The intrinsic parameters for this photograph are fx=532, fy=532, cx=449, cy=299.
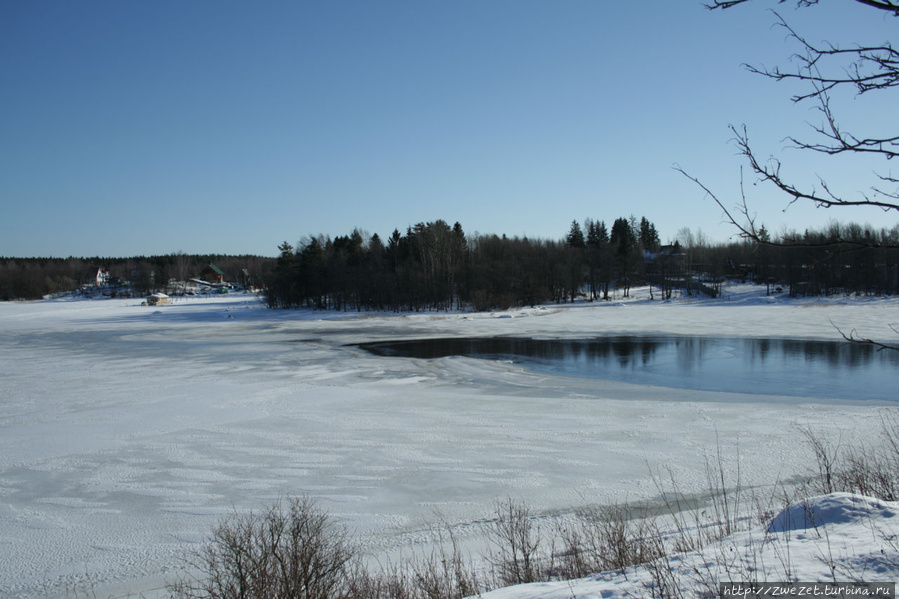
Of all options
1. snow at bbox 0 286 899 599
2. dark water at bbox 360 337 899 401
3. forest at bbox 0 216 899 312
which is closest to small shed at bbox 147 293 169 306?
forest at bbox 0 216 899 312

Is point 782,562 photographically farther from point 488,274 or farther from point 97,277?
point 97,277

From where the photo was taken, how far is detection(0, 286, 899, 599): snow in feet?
22.0

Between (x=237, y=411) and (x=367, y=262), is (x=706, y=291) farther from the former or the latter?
(x=237, y=411)

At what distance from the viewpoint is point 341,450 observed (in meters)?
10.3

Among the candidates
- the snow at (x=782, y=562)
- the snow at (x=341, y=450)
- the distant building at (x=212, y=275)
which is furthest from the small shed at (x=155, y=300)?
the snow at (x=782, y=562)

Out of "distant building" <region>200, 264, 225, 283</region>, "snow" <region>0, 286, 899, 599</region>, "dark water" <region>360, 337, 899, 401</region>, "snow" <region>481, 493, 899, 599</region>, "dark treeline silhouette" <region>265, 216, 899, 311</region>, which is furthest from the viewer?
"distant building" <region>200, 264, 225, 283</region>

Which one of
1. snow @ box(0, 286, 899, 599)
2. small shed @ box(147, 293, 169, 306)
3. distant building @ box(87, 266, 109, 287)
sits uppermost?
distant building @ box(87, 266, 109, 287)

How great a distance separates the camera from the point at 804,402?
13.9 meters

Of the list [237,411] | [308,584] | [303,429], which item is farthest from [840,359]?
[308,584]

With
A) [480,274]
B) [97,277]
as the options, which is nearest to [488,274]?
[480,274]

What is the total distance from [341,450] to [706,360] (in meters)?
16.9

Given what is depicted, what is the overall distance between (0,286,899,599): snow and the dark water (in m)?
1.71

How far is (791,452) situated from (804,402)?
5151mm

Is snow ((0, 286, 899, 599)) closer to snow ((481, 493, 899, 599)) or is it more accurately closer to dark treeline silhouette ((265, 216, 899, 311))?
snow ((481, 493, 899, 599))
